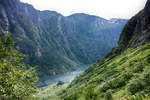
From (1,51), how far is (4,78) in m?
3.84

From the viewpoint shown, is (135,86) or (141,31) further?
(141,31)

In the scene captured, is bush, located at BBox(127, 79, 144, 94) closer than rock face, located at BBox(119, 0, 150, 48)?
Yes

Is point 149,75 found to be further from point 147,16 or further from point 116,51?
point 116,51

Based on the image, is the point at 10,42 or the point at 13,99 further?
the point at 10,42

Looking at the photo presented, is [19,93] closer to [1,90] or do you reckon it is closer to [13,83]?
[13,83]

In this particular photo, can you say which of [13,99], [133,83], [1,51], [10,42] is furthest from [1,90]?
[133,83]

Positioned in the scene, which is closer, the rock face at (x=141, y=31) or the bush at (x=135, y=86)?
the bush at (x=135, y=86)

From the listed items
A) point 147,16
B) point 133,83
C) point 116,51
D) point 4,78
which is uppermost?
point 147,16

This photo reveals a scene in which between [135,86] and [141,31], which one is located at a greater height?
[141,31]

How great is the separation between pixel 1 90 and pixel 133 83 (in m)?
11.4

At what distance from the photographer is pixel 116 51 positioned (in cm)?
9481

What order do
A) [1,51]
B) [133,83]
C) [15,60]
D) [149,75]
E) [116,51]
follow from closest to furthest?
[149,75]
[133,83]
[1,51]
[15,60]
[116,51]

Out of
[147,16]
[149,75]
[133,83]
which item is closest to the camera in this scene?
[149,75]

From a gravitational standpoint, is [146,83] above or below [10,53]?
below
